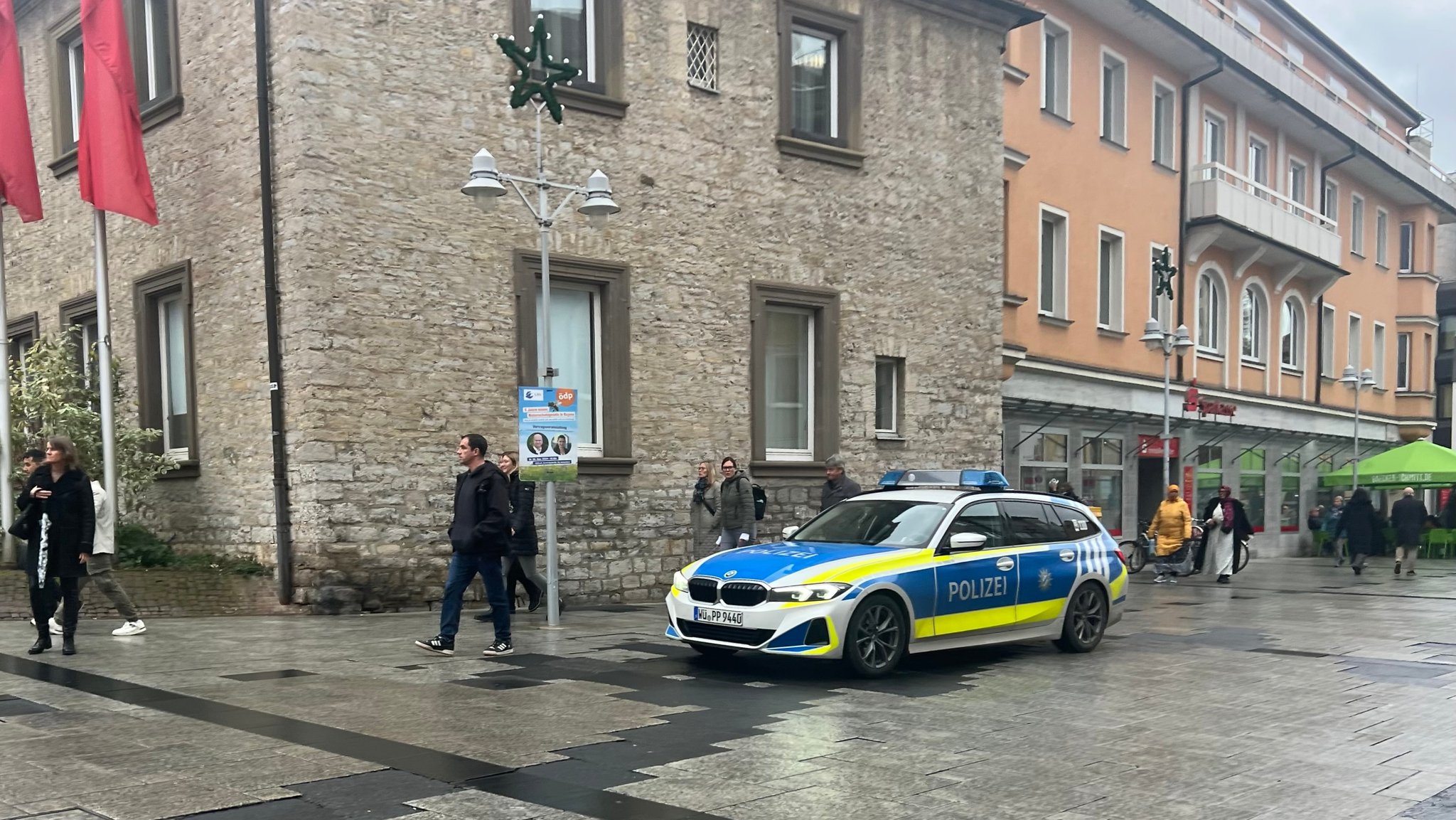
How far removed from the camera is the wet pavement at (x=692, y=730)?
19.4ft

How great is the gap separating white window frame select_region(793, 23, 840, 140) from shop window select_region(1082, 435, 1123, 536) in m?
10.2

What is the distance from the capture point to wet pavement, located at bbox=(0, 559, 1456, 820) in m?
5.90

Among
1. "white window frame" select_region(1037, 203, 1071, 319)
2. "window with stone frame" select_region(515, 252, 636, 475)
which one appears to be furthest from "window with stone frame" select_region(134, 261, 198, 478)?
"white window frame" select_region(1037, 203, 1071, 319)

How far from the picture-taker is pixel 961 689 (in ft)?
31.0

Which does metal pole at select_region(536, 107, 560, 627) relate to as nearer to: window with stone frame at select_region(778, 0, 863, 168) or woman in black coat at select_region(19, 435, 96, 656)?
woman in black coat at select_region(19, 435, 96, 656)

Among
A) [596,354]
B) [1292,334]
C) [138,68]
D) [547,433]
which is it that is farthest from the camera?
[1292,334]

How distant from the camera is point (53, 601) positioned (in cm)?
1038

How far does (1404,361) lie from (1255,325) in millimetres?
14635

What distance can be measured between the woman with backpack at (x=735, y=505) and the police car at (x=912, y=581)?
3297 millimetres

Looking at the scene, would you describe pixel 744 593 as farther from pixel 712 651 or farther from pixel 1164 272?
pixel 1164 272

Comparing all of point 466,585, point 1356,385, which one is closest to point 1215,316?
point 1356,385

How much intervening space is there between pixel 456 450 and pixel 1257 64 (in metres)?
24.1

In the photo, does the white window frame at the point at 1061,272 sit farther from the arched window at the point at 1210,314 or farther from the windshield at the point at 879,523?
the windshield at the point at 879,523

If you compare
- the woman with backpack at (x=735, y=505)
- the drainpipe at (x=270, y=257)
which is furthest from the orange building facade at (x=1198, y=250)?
the drainpipe at (x=270, y=257)
